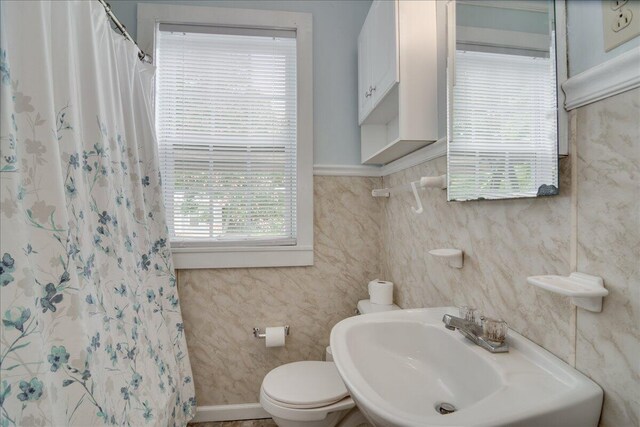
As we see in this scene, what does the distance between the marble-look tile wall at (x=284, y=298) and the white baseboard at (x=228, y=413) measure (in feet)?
0.09

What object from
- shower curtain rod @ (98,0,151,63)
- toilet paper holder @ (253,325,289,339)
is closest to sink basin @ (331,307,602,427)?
toilet paper holder @ (253,325,289,339)

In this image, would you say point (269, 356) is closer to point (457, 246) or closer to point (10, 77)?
point (457, 246)

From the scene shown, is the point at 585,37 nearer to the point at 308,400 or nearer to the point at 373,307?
the point at 373,307

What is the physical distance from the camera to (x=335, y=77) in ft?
5.71

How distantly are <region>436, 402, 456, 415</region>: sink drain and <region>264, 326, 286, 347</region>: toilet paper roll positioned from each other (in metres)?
0.94

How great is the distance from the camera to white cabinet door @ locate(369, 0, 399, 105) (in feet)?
3.71

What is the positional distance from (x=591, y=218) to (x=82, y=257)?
1.29 m

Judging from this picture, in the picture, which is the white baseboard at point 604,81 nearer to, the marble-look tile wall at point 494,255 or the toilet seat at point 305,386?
the marble-look tile wall at point 494,255

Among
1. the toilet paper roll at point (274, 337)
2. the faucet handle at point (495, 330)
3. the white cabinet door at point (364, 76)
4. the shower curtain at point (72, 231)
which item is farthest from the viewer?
the toilet paper roll at point (274, 337)

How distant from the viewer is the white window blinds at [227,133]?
163 centimetres

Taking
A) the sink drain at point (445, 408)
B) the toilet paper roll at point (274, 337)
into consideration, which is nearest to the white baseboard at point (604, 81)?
the sink drain at point (445, 408)

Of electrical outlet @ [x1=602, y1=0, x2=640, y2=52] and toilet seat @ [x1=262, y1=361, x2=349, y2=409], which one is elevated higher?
Result: electrical outlet @ [x1=602, y1=0, x2=640, y2=52]

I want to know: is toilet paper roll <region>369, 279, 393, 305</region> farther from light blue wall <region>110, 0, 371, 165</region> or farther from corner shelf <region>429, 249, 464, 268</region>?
light blue wall <region>110, 0, 371, 165</region>

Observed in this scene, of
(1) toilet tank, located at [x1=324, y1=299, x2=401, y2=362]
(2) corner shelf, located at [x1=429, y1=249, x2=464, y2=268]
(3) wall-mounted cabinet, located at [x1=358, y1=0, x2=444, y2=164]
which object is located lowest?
(1) toilet tank, located at [x1=324, y1=299, x2=401, y2=362]
